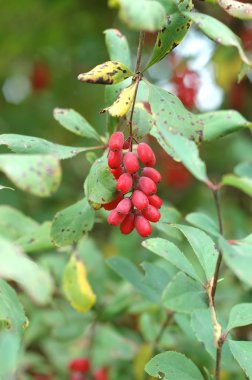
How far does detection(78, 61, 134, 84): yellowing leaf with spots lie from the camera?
84 centimetres

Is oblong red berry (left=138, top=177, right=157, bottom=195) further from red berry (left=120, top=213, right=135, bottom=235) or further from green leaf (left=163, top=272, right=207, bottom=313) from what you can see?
green leaf (left=163, top=272, right=207, bottom=313)

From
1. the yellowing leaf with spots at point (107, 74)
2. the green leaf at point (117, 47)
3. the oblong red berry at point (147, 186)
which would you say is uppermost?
the yellowing leaf with spots at point (107, 74)

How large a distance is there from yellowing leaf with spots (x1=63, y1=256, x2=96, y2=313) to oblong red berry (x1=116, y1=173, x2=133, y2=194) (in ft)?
1.43

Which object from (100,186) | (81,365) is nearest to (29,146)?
(100,186)

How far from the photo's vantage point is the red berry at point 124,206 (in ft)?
2.97

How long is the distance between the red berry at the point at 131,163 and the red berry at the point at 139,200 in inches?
1.3

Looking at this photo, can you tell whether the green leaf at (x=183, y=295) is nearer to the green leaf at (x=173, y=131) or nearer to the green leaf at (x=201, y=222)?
the green leaf at (x=201, y=222)

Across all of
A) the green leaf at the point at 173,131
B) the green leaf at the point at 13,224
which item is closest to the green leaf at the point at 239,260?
the green leaf at the point at 173,131

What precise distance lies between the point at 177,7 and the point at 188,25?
2.3 inches

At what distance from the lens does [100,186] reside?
931mm

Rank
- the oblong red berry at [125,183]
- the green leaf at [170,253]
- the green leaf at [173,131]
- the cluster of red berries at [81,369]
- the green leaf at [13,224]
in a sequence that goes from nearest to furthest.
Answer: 1. the green leaf at [173,131]
2. the oblong red berry at [125,183]
3. the green leaf at [170,253]
4. the green leaf at [13,224]
5. the cluster of red berries at [81,369]

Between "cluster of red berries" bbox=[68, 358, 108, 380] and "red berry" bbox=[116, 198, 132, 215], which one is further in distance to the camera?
"cluster of red berries" bbox=[68, 358, 108, 380]

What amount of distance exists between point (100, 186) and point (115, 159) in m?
0.06

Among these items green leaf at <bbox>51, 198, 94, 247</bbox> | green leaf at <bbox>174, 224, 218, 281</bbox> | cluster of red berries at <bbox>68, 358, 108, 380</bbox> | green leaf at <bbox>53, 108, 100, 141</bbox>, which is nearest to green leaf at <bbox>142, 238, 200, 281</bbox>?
green leaf at <bbox>174, 224, 218, 281</bbox>
